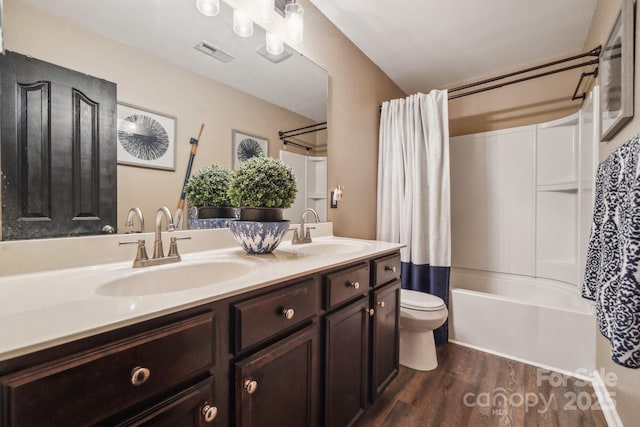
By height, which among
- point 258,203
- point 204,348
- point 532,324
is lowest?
point 532,324

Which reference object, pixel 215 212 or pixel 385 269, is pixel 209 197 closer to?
pixel 215 212

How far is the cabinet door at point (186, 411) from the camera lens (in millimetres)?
559

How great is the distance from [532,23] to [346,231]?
203 centimetres

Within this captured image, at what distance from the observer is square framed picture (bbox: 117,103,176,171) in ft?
3.36

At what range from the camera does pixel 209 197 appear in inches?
50.6

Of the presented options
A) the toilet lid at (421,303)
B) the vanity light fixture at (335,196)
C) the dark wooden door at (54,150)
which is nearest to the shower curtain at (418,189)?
the toilet lid at (421,303)

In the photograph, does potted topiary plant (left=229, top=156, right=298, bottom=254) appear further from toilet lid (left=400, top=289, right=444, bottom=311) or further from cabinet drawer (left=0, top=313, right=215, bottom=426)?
toilet lid (left=400, top=289, right=444, bottom=311)

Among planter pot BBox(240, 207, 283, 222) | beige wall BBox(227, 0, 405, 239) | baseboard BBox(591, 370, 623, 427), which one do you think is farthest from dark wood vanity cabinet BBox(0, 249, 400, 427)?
baseboard BBox(591, 370, 623, 427)

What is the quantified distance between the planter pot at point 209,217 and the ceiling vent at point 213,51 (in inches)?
28.5

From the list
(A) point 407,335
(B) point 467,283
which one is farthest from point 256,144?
(B) point 467,283

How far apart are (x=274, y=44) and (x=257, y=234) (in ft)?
3.68

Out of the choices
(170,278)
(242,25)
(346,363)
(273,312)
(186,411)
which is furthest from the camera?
(242,25)

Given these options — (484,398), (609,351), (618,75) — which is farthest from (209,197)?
(609,351)

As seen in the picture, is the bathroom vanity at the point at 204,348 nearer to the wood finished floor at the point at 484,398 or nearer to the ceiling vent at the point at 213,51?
the wood finished floor at the point at 484,398
